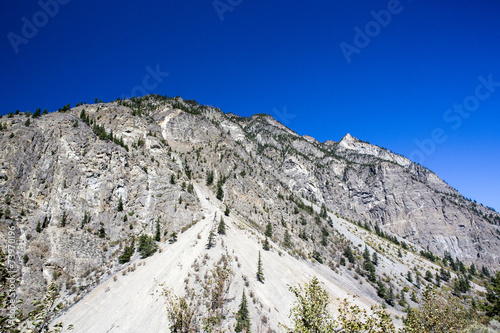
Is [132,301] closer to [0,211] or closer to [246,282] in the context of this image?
[246,282]

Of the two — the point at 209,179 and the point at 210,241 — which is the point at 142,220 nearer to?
the point at 210,241

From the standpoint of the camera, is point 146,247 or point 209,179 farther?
point 209,179

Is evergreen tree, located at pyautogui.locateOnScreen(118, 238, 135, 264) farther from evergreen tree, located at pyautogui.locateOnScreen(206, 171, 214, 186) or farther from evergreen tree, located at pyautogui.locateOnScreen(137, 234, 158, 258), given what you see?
evergreen tree, located at pyautogui.locateOnScreen(206, 171, 214, 186)

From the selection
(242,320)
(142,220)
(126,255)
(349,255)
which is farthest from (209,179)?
(242,320)

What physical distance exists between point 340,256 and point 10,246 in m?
63.9

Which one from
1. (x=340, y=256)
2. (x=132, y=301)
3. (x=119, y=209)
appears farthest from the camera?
(x=340, y=256)

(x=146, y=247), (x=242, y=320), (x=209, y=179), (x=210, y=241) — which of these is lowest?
(x=146, y=247)

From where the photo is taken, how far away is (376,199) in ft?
547

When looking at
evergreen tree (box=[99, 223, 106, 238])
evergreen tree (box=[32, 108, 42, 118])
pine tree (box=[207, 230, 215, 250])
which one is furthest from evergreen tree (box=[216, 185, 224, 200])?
evergreen tree (box=[32, 108, 42, 118])

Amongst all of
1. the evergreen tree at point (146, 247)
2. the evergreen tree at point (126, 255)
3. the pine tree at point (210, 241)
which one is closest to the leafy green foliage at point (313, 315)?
the pine tree at point (210, 241)

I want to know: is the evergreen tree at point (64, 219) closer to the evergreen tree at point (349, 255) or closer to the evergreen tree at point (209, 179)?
the evergreen tree at point (209, 179)

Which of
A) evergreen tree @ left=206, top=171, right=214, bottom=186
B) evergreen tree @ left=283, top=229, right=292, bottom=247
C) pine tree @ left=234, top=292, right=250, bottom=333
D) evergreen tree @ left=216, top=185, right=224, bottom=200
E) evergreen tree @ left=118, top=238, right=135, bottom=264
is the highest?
evergreen tree @ left=206, top=171, right=214, bottom=186

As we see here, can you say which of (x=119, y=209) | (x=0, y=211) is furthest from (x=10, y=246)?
(x=119, y=209)

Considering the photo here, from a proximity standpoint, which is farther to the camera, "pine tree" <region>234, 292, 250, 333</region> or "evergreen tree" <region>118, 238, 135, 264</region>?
"evergreen tree" <region>118, 238, 135, 264</region>
